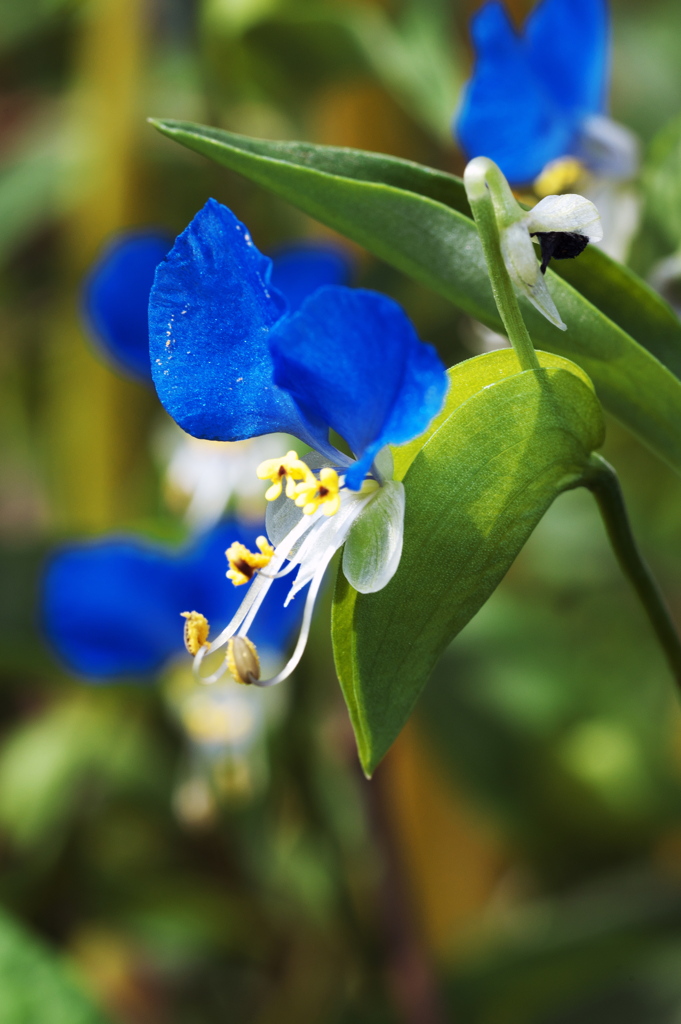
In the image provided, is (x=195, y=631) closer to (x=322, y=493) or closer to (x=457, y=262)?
(x=322, y=493)

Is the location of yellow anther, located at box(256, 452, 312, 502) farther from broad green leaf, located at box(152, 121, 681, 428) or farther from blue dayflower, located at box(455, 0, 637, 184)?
blue dayflower, located at box(455, 0, 637, 184)

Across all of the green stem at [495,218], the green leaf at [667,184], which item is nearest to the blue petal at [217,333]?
the green stem at [495,218]

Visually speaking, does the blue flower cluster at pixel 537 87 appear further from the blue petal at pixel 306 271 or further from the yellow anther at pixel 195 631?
the yellow anther at pixel 195 631

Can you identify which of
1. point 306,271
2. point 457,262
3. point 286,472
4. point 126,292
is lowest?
point 126,292

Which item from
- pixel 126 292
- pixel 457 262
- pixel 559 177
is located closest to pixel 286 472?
pixel 457 262

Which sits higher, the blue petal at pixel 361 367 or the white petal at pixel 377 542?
the blue petal at pixel 361 367
